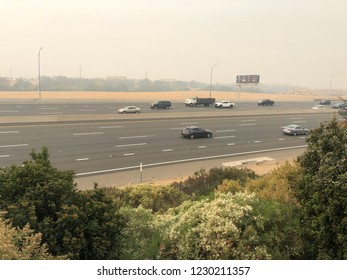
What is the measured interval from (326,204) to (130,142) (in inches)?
945

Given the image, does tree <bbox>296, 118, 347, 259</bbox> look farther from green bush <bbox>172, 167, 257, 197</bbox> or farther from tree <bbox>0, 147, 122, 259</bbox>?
green bush <bbox>172, 167, 257, 197</bbox>

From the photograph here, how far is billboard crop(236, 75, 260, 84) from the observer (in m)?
104

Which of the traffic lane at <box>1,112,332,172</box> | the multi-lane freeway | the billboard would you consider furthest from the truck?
the billboard

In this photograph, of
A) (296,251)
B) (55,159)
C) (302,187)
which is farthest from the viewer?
(55,159)

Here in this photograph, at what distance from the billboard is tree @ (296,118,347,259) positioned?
98356mm

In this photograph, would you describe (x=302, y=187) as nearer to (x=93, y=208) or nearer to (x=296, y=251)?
(x=296, y=251)

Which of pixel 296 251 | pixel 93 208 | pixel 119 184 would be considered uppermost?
pixel 93 208

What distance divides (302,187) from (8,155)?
73.5 feet

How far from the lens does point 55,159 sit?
24.2 m

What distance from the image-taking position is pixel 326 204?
808 cm

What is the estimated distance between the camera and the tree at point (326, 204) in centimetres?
774

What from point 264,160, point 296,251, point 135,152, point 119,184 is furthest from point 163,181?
point 296,251

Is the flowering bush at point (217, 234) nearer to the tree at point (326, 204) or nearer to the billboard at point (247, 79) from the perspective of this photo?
the tree at point (326, 204)

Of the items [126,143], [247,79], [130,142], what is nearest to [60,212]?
[126,143]
